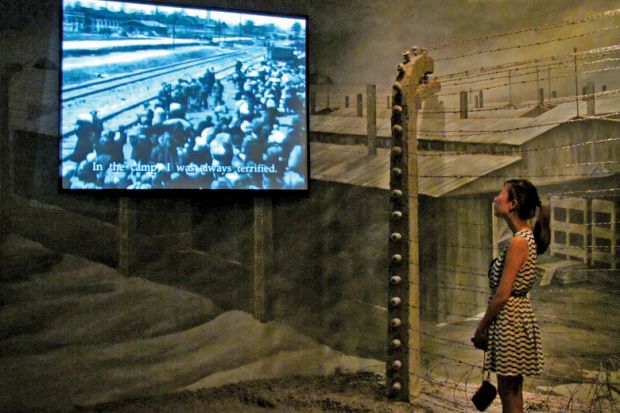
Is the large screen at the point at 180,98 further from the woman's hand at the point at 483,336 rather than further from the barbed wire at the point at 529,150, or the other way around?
the woman's hand at the point at 483,336

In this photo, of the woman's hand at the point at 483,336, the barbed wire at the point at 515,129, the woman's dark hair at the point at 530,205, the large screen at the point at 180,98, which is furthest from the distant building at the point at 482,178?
the woman's hand at the point at 483,336

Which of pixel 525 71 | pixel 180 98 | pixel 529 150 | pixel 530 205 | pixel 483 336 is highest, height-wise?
pixel 525 71

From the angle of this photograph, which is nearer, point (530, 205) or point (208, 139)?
point (530, 205)

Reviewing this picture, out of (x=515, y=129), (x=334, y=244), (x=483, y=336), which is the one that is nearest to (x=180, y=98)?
(x=334, y=244)

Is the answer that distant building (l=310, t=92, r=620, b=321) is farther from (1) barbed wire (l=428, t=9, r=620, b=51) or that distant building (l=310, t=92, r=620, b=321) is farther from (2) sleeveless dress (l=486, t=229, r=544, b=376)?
(2) sleeveless dress (l=486, t=229, r=544, b=376)

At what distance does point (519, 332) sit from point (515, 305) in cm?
12

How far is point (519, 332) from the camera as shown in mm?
2621

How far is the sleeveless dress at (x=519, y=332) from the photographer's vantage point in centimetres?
261

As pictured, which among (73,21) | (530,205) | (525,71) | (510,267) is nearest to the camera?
(510,267)

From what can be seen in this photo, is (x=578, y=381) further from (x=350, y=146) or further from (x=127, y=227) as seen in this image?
(x=127, y=227)

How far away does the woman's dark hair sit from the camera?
2672 millimetres

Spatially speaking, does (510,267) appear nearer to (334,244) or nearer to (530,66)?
(334,244)

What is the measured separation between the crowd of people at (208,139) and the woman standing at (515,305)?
194 centimetres

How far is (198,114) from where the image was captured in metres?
4.12
